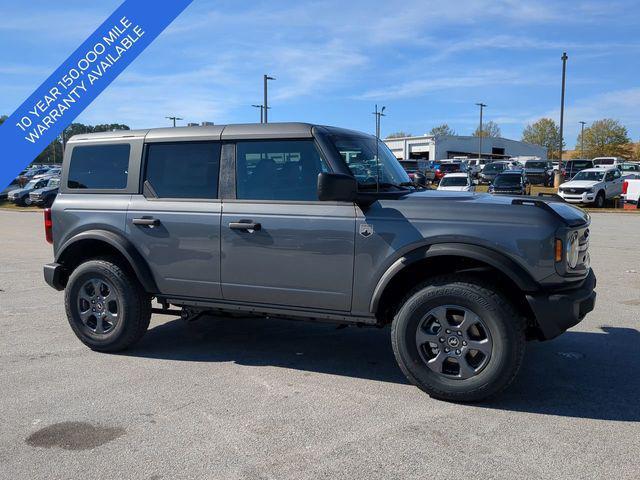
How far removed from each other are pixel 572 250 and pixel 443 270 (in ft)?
2.98

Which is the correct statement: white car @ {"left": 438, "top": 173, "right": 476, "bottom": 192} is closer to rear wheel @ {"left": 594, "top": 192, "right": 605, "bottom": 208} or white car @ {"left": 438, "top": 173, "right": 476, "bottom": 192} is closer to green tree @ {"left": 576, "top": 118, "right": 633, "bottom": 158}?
rear wheel @ {"left": 594, "top": 192, "right": 605, "bottom": 208}

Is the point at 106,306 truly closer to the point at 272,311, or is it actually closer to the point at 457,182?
the point at 272,311

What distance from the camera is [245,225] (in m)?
4.72

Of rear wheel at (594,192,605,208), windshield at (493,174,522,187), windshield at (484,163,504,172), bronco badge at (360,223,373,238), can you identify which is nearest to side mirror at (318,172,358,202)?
bronco badge at (360,223,373,238)

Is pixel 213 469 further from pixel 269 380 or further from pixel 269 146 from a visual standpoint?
pixel 269 146

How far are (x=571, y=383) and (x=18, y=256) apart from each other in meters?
11.1

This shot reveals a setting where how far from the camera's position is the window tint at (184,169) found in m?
5.02

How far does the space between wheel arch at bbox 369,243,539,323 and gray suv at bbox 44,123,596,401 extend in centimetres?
1

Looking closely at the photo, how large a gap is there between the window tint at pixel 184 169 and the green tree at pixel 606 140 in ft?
388

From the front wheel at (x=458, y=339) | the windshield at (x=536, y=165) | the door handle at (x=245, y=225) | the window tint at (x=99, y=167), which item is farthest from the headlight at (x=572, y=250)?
the windshield at (x=536, y=165)

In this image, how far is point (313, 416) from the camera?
3951mm

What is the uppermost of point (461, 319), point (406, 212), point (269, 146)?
point (269, 146)

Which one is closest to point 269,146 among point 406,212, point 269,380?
point 406,212

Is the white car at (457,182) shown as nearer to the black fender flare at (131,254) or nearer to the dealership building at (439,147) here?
the black fender flare at (131,254)
